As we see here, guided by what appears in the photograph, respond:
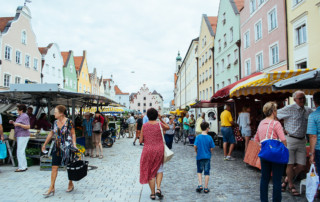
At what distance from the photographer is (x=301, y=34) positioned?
15922mm

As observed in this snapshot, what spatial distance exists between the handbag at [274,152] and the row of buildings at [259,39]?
12243 mm

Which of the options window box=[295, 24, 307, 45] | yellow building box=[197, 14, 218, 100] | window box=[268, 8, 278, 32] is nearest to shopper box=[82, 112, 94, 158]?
window box=[295, 24, 307, 45]

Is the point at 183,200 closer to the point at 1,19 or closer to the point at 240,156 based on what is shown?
the point at 240,156

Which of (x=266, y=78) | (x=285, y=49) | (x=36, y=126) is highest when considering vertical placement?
(x=285, y=49)

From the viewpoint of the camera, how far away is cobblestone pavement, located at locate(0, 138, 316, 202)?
5.05 meters

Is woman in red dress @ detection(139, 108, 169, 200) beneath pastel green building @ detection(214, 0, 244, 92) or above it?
beneath

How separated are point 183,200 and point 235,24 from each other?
24777mm

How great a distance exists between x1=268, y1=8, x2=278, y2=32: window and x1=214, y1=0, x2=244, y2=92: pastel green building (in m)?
5.56

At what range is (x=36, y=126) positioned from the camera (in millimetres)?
10719

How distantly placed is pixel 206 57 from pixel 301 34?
22992 mm

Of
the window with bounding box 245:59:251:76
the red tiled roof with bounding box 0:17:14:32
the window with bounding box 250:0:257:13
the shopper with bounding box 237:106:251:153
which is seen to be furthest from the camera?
the red tiled roof with bounding box 0:17:14:32

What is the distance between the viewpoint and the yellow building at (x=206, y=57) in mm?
36062

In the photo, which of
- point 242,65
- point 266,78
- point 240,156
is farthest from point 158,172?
point 242,65

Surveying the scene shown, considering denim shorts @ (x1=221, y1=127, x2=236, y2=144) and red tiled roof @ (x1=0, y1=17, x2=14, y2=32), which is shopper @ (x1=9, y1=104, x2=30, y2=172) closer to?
denim shorts @ (x1=221, y1=127, x2=236, y2=144)
